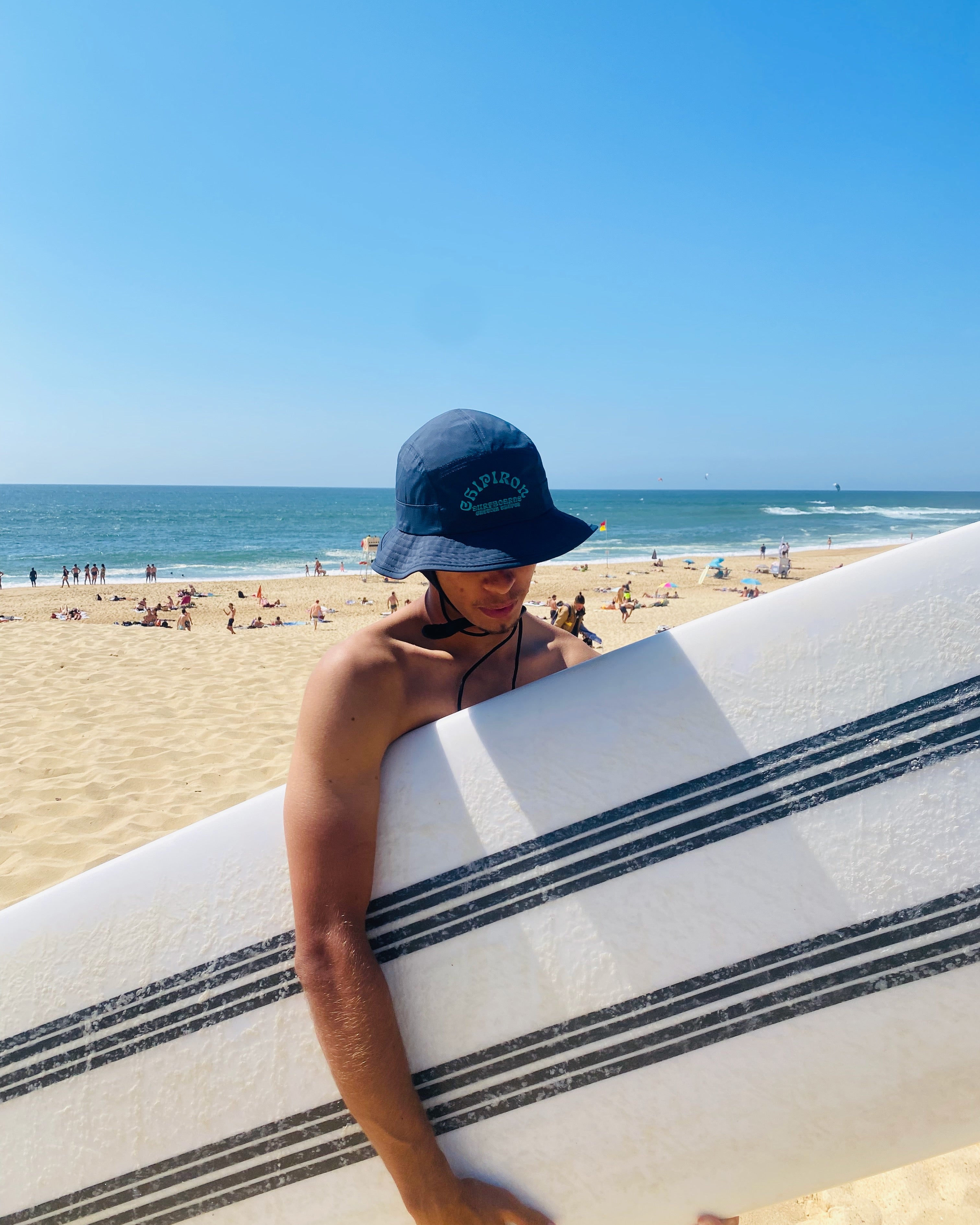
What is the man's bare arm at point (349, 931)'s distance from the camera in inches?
34.6

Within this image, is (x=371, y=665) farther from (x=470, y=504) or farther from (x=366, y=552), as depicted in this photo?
(x=366, y=552)

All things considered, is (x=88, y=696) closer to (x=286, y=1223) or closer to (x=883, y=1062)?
(x=286, y=1223)

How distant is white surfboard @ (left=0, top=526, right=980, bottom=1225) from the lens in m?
1.01

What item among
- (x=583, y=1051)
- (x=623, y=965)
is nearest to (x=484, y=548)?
(x=623, y=965)

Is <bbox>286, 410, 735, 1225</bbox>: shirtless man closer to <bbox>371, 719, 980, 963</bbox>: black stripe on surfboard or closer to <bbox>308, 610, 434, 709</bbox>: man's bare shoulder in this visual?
<bbox>308, 610, 434, 709</bbox>: man's bare shoulder

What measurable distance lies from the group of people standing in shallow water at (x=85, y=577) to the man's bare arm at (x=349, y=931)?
2589cm

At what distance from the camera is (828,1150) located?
1.03m

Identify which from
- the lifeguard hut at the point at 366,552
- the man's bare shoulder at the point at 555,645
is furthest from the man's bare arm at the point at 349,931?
the lifeguard hut at the point at 366,552

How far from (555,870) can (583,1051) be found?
0.93ft

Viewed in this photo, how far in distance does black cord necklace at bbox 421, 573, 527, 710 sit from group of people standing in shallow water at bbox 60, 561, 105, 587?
84.4ft

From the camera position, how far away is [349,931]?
2.91 feet

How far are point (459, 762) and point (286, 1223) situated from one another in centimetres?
82

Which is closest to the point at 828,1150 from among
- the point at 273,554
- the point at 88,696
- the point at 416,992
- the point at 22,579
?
the point at 416,992

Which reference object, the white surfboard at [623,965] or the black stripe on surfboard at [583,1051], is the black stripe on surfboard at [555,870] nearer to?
the white surfboard at [623,965]
